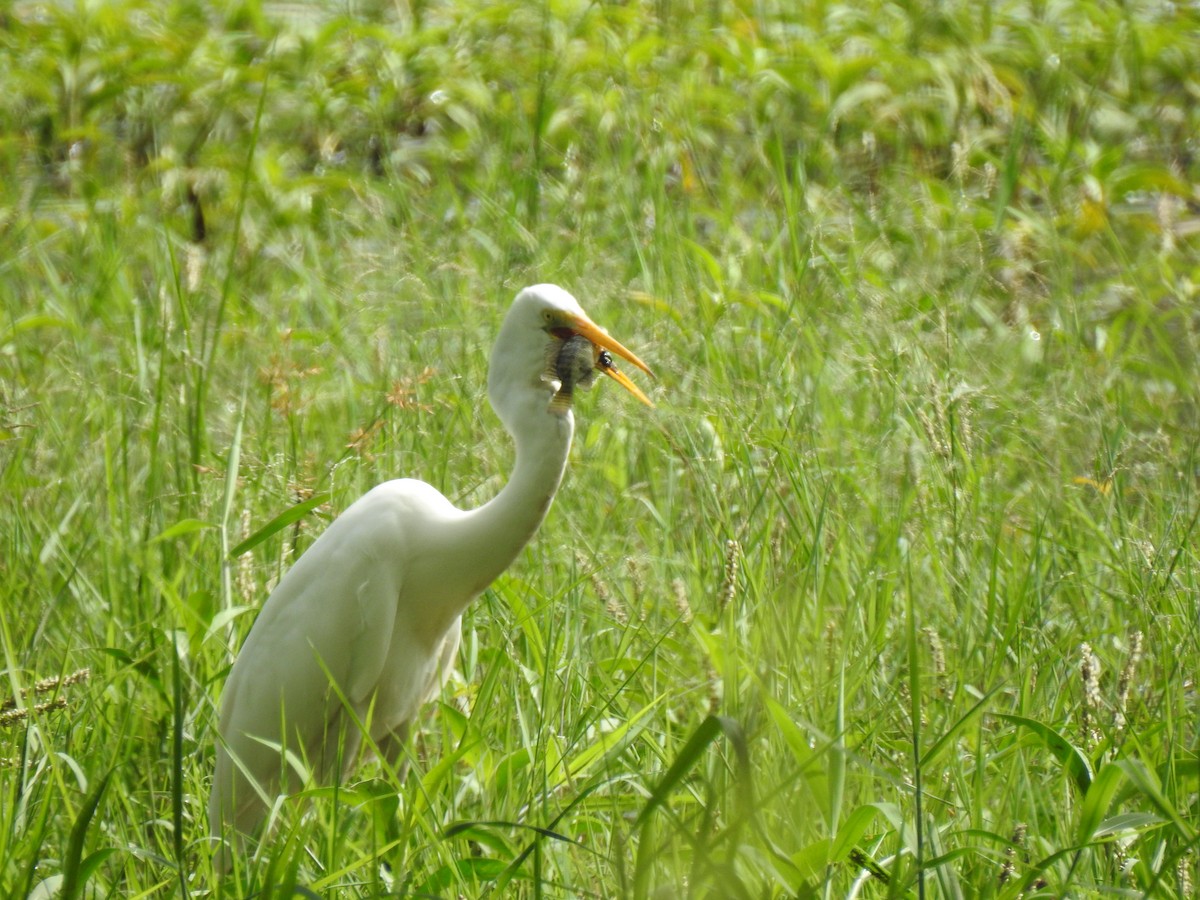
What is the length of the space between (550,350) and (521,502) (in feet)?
0.67

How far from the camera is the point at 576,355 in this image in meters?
1.83

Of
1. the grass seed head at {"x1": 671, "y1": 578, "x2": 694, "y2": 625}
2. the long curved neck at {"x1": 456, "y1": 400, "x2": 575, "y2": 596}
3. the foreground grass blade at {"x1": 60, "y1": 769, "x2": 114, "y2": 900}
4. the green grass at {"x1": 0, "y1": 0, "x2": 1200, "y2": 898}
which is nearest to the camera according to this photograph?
the foreground grass blade at {"x1": 60, "y1": 769, "x2": 114, "y2": 900}

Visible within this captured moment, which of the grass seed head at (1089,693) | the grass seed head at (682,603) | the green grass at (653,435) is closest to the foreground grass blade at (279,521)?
the green grass at (653,435)

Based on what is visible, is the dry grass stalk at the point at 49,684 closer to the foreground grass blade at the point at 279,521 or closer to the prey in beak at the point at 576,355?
the foreground grass blade at the point at 279,521

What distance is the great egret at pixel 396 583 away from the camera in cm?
184

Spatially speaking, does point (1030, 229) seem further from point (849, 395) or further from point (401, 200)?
point (401, 200)

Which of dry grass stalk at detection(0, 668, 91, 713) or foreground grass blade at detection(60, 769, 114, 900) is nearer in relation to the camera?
foreground grass blade at detection(60, 769, 114, 900)

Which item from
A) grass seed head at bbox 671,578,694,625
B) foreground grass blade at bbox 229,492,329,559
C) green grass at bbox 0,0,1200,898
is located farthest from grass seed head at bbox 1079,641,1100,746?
foreground grass blade at bbox 229,492,329,559

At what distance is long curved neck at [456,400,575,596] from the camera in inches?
71.4

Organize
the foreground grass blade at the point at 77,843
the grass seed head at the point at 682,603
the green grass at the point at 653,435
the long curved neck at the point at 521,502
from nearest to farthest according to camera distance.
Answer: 1. the foreground grass blade at the point at 77,843
2. the green grass at the point at 653,435
3. the grass seed head at the point at 682,603
4. the long curved neck at the point at 521,502

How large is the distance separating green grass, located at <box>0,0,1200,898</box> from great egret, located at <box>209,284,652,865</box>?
2.9 inches

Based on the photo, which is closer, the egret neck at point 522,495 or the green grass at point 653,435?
the green grass at point 653,435

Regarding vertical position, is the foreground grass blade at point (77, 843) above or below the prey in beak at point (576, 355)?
below

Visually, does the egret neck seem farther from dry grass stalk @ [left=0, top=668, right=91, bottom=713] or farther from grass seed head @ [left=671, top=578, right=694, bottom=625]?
dry grass stalk @ [left=0, top=668, right=91, bottom=713]
